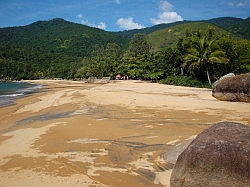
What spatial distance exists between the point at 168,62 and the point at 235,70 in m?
12.4

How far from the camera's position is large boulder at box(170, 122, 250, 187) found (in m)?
5.50

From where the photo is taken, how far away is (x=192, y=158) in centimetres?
603

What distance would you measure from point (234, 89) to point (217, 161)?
17.0m

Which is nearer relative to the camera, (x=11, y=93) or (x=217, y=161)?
(x=217, y=161)

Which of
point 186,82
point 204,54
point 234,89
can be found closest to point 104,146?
point 234,89

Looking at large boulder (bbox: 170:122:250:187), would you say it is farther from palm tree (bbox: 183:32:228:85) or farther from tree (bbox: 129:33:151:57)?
tree (bbox: 129:33:151:57)

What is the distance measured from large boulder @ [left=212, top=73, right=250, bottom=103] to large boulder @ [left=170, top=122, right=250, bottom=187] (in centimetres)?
1530

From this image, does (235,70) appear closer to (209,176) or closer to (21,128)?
(21,128)

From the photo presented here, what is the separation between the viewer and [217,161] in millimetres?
5727

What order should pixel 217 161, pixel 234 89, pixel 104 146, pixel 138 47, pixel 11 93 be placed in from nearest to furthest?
pixel 217 161 → pixel 104 146 → pixel 234 89 → pixel 11 93 → pixel 138 47

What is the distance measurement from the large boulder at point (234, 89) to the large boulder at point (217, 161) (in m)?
15.3

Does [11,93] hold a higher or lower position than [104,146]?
lower

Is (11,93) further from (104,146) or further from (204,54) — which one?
(104,146)

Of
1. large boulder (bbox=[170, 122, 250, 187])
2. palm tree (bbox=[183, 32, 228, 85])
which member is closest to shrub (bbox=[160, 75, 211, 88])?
palm tree (bbox=[183, 32, 228, 85])
